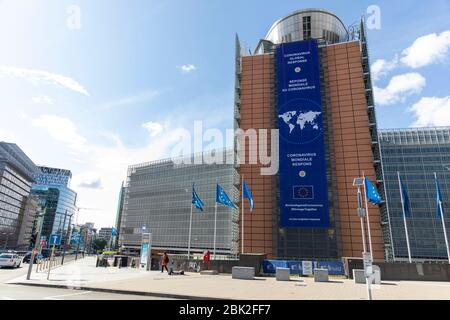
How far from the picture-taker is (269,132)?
43.1 meters

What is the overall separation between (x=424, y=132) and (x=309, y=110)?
7687cm

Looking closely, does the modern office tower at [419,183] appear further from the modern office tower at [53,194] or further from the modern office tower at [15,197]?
the modern office tower at [53,194]

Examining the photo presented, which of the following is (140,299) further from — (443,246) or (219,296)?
(443,246)

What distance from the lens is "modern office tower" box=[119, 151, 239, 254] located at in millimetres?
94938

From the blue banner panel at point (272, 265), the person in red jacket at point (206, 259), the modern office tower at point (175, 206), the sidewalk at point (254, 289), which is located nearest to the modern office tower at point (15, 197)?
the modern office tower at point (175, 206)

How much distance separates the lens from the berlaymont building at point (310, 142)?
122 feet

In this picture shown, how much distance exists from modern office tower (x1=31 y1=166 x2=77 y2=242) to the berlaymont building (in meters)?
146

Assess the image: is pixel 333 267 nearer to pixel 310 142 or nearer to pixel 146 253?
pixel 146 253

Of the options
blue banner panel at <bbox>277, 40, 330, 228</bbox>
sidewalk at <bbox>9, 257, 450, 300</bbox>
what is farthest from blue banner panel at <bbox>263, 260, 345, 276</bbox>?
blue banner panel at <bbox>277, 40, 330, 228</bbox>

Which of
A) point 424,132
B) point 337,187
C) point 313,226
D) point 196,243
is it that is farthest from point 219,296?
point 424,132

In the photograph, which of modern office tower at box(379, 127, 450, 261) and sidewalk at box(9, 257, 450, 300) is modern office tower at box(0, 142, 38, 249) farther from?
modern office tower at box(379, 127, 450, 261)

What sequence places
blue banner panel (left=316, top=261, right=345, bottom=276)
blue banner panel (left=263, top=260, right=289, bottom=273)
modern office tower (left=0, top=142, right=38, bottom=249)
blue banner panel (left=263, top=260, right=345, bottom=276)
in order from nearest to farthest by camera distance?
blue banner panel (left=316, top=261, right=345, bottom=276) → blue banner panel (left=263, top=260, right=345, bottom=276) → blue banner panel (left=263, top=260, right=289, bottom=273) → modern office tower (left=0, top=142, right=38, bottom=249)

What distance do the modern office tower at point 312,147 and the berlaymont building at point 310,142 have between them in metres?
0.14
